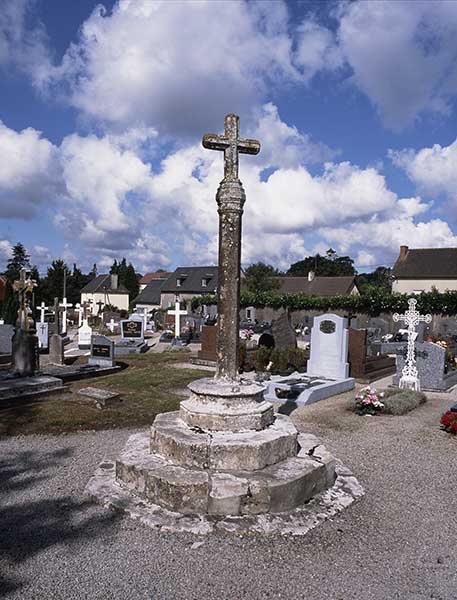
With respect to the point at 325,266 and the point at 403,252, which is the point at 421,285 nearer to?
the point at 403,252

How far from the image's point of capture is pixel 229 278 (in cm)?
568

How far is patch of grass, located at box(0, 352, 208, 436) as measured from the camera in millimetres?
7867

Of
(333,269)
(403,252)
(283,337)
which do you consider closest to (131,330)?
(283,337)

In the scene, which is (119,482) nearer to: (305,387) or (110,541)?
(110,541)

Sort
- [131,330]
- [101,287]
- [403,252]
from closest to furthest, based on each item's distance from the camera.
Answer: [131,330] → [403,252] → [101,287]

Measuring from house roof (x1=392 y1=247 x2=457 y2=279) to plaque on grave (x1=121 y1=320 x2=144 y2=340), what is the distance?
30.6 meters

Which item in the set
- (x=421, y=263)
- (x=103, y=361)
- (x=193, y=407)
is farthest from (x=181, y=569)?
(x=421, y=263)

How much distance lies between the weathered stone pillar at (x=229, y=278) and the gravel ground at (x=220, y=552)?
2082 millimetres

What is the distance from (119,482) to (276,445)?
1.77 metres

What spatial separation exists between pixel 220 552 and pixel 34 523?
5.85 ft

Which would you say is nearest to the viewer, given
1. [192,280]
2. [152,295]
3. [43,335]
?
[43,335]

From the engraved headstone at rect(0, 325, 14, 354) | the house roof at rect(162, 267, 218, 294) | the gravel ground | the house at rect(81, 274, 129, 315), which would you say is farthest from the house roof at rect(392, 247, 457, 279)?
the gravel ground

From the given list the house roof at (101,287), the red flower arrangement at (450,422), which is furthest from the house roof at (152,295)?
the red flower arrangement at (450,422)

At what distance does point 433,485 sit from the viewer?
5.57 meters
